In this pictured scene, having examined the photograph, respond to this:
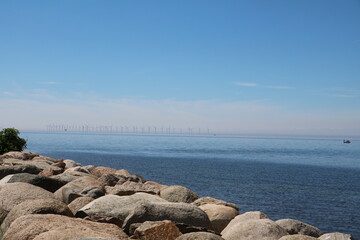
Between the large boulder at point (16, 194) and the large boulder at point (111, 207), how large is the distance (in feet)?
6.05

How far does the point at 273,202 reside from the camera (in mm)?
41938

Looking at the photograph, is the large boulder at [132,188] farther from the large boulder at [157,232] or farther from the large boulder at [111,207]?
the large boulder at [157,232]

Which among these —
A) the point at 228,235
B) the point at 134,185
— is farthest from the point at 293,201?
the point at 228,235

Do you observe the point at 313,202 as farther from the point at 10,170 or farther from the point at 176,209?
the point at 176,209

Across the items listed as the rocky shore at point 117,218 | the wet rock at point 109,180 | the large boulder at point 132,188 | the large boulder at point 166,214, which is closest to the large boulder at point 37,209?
the rocky shore at point 117,218

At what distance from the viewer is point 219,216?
622 inches

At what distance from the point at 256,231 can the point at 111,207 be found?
177 inches

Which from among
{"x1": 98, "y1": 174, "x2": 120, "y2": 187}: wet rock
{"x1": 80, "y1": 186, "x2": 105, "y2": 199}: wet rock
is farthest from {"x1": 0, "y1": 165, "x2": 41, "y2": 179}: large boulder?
{"x1": 80, "y1": 186, "x2": 105, "y2": 199}: wet rock

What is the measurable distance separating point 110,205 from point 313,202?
34132 millimetres

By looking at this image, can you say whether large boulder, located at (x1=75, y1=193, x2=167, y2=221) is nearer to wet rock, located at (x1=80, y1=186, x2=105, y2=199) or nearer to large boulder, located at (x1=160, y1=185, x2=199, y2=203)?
wet rock, located at (x1=80, y1=186, x2=105, y2=199)

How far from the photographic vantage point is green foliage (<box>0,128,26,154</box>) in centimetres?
5223

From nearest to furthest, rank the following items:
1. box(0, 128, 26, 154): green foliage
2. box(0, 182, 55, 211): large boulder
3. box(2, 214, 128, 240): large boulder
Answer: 1. box(2, 214, 128, 240): large boulder
2. box(0, 182, 55, 211): large boulder
3. box(0, 128, 26, 154): green foliage

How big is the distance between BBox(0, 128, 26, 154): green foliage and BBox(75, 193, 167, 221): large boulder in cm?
4252

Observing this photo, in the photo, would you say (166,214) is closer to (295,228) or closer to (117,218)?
(117,218)
